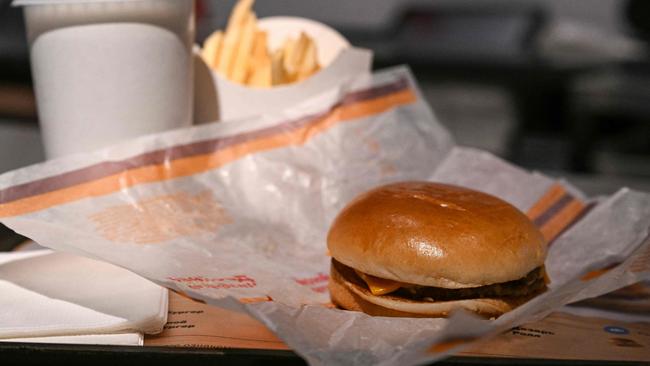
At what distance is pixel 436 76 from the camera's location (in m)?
3.53

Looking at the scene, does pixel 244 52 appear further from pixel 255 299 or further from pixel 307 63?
pixel 255 299

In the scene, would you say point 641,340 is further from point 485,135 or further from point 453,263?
point 485,135

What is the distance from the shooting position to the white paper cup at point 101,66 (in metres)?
1.43

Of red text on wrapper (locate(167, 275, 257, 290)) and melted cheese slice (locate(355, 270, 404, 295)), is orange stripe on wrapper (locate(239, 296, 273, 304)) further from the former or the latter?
melted cheese slice (locate(355, 270, 404, 295))

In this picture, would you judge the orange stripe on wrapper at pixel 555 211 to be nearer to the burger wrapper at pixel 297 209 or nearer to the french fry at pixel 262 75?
the burger wrapper at pixel 297 209

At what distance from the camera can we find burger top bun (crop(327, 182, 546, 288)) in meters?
1.16

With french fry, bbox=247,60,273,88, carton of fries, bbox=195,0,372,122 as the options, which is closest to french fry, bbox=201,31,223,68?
carton of fries, bbox=195,0,372,122

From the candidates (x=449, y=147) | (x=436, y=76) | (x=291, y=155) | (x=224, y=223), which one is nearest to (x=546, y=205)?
(x=449, y=147)

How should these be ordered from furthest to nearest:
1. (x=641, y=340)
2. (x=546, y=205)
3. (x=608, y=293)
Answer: (x=546, y=205), (x=608, y=293), (x=641, y=340)

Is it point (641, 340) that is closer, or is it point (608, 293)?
point (641, 340)

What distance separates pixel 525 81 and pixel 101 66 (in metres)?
2.30

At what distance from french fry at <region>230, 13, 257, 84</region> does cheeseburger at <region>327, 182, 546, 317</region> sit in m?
0.57

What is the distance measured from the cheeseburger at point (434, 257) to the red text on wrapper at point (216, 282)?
0.13 meters

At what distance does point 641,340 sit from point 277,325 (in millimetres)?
496
